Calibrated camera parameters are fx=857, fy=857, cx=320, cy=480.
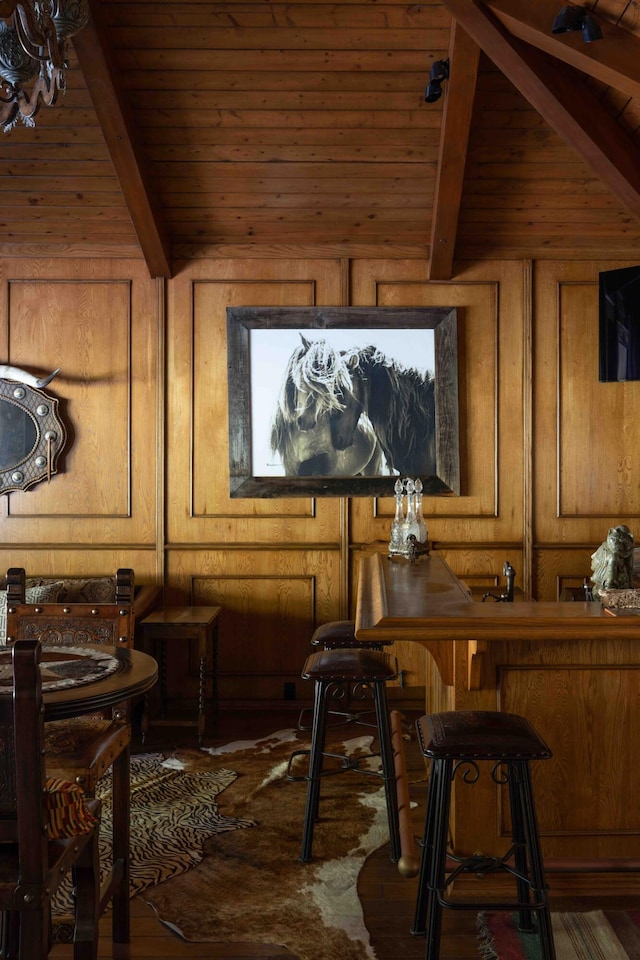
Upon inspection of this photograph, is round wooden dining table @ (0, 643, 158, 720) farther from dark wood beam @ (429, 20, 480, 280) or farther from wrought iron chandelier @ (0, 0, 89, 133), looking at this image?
dark wood beam @ (429, 20, 480, 280)

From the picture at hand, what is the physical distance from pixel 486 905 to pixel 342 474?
3.41m

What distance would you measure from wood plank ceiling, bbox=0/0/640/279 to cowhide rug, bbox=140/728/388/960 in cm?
317

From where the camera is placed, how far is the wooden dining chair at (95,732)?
241 cm

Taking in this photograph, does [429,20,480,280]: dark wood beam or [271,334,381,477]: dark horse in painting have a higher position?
[429,20,480,280]: dark wood beam

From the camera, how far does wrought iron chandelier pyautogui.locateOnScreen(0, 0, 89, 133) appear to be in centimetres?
244

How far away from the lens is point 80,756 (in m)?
2.41

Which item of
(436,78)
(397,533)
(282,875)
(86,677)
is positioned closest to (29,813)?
(86,677)

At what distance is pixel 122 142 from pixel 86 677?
3157 millimetres

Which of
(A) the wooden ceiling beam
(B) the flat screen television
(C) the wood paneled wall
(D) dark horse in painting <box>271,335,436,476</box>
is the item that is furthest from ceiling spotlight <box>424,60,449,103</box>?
(D) dark horse in painting <box>271,335,436,476</box>

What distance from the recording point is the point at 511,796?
2629 millimetres

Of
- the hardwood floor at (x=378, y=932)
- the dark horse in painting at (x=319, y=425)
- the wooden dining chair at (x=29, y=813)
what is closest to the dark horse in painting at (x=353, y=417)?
the dark horse in painting at (x=319, y=425)

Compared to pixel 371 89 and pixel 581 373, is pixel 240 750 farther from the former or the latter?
pixel 371 89

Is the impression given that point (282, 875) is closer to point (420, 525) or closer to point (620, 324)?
point (420, 525)

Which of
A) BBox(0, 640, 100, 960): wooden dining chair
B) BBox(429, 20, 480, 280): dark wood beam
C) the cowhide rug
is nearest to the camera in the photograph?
BBox(0, 640, 100, 960): wooden dining chair
